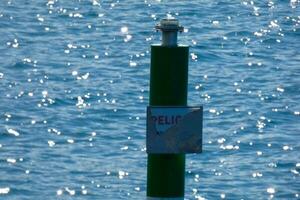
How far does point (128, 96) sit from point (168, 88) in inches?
361

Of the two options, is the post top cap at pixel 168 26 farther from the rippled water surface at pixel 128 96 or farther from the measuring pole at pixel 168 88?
the rippled water surface at pixel 128 96

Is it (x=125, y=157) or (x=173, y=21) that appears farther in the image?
(x=125, y=157)

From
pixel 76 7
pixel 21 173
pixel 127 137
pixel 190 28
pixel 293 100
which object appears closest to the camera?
pixel 21 173

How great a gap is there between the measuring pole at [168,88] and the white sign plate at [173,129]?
19mm

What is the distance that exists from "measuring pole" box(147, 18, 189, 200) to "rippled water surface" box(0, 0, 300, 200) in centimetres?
506

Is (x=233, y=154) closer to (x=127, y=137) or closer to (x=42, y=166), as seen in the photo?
(x=127, y=137)

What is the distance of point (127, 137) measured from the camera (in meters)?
10.3

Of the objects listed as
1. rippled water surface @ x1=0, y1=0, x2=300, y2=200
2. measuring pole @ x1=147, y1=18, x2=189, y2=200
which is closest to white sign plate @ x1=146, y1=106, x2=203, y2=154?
measuring pole @ x1=147, y1=18, x2=189, y2=200

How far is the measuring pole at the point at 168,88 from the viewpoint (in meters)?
2.98

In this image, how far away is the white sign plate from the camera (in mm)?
2984

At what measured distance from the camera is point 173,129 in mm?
3012

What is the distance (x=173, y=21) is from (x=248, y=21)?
14.0 m

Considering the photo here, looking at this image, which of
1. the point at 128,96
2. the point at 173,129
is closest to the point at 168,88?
the point at 173,129

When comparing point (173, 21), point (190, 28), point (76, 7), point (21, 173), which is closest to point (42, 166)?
point (21, 173)
